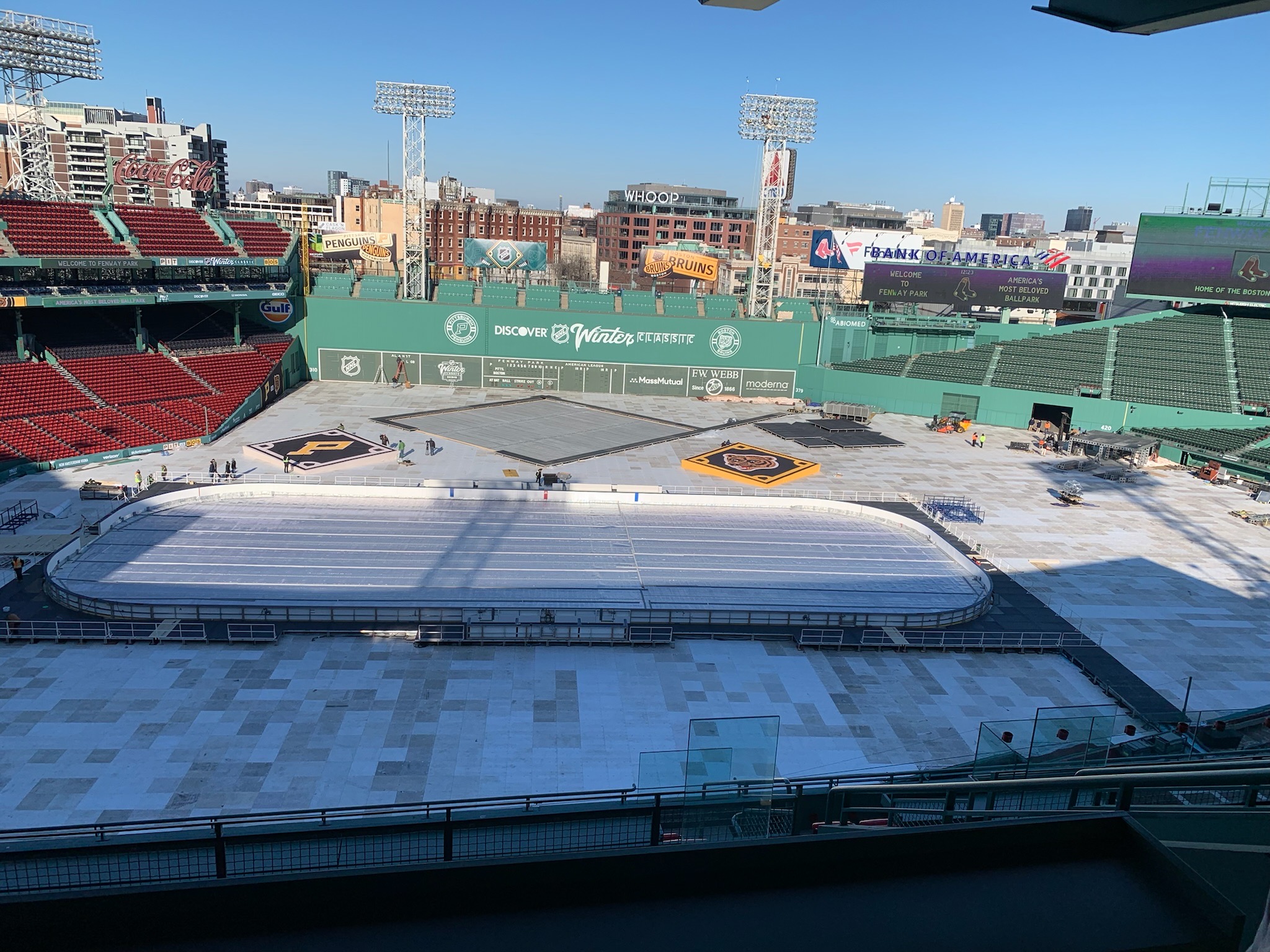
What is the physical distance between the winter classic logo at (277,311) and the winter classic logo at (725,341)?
26.8 meters

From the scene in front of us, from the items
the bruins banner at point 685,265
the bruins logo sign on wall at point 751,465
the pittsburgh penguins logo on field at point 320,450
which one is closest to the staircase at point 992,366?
the bruins logo sign on wall at point 751,465

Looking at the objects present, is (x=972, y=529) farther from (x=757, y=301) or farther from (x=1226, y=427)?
(x=757, y=301)

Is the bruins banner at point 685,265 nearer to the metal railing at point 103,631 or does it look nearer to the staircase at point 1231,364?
the staircase at point 1231,364

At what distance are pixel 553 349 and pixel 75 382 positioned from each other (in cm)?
Answer: 2633

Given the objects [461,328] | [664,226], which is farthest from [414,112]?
[664,226]

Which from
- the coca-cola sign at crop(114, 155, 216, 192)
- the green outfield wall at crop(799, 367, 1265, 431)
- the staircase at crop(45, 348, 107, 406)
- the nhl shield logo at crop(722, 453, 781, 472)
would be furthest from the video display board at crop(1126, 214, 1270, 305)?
the staircase at crop(45, 348, 107, 406)

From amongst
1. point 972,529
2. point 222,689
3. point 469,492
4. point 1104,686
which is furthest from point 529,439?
point 1104,686

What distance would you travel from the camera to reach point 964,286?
2347 inches

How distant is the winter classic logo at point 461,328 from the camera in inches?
2228

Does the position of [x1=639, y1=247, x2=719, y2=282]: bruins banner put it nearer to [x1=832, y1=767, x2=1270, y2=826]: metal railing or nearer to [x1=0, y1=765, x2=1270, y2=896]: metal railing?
[x1=0, y1=765, x2=1270, y2=896]: metal railing

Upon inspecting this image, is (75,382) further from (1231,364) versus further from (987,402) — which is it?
(1231,364)

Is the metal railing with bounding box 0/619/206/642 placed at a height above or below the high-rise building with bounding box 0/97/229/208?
below

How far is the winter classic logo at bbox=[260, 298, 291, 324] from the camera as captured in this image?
55.3 metres

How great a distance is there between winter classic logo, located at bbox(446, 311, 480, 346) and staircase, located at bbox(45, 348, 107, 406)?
20.7m
